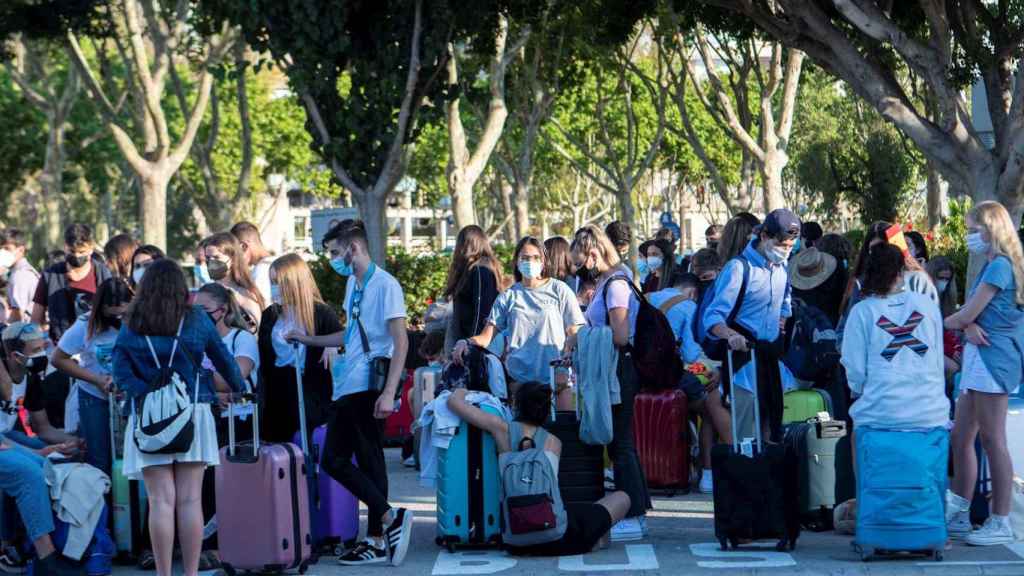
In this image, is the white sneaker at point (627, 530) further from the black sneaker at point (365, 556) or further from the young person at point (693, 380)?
the young person at point (693, 380)

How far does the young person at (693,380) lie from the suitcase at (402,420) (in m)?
3.25

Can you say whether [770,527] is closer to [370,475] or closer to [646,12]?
[370,475]

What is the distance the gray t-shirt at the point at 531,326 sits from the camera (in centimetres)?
971

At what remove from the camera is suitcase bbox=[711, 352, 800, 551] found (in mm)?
8499

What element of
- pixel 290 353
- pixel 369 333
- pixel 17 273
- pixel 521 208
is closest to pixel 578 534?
pixel 369 333

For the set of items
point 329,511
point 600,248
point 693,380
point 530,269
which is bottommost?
point 329,511

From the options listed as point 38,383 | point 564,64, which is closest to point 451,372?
point 38,383

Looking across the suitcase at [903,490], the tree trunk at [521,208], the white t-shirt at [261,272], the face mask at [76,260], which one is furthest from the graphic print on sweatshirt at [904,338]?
the tree trunk at [521,208]

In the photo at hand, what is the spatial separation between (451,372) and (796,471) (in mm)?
2043

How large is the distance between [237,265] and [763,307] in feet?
10.4

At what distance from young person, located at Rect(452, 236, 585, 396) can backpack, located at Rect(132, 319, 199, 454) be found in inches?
96.0

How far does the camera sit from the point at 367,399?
8656 millimetres

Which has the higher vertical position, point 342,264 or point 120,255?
point 120,255

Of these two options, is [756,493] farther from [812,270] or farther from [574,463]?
[812,270]
